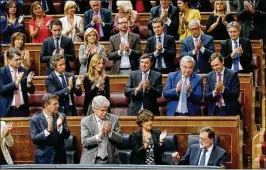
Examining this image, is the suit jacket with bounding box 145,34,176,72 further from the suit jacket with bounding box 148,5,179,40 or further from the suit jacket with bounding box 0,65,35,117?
the suit jacket with bounding box 0,65,35,117

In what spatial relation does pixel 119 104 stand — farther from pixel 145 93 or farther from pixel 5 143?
pixel 5 143

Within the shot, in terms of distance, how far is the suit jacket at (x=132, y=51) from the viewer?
285 inches

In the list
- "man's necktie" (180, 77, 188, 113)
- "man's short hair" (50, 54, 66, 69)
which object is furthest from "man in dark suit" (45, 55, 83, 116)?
"man's necktie" (180, 77, 188, 113)

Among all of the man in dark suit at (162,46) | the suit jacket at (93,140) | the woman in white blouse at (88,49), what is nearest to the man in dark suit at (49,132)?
the suit jacket at (93,140)

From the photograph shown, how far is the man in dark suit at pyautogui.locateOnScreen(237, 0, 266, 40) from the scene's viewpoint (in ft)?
25.6

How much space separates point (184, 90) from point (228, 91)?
0.93ft

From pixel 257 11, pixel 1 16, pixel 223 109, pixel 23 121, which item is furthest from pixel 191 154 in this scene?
pixel 1 16

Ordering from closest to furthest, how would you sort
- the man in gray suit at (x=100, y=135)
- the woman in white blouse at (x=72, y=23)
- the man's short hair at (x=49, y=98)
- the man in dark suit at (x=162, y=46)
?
1. the man in gray suit at (x=100, y=135)
2. the man's short hair at (x=49, y=98)
3. the man in dark suit at (x=162, y=46)
4. the woman in white blouse at (x=72, y=23)

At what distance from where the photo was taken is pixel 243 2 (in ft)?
26.0

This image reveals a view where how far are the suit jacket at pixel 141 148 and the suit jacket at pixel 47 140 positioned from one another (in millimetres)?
423

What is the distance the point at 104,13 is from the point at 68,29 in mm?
313

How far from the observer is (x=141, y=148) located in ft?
19.9

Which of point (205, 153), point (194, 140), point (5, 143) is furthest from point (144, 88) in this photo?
point (5, 143)

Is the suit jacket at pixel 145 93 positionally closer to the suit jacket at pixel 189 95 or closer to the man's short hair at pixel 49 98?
the suit jacket at pixel 189 95
